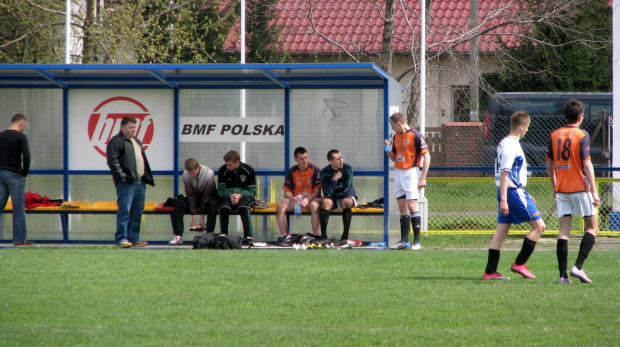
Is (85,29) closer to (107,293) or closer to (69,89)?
(69,89)

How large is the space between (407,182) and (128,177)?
371 centimetres

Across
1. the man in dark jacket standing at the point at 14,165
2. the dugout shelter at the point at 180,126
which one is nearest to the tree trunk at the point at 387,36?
the dugout shelter at the point at 180,126

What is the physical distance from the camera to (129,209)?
12031 millimetres

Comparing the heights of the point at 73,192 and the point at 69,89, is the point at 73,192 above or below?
below

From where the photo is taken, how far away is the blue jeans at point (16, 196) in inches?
468

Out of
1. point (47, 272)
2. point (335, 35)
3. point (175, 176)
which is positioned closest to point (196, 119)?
point (175, 176)

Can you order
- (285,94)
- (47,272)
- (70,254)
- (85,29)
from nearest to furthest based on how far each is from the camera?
1. (47,272)
2. (70,254)
3. (285,94)
4. (85,29)

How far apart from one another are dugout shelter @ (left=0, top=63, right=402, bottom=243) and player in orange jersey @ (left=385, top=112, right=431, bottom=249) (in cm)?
70

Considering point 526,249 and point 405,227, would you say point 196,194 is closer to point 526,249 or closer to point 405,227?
point 405,227

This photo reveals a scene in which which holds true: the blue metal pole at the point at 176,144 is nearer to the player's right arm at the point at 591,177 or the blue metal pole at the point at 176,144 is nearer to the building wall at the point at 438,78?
the building wall at the point at 438,78

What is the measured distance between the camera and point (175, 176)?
43.1 ft

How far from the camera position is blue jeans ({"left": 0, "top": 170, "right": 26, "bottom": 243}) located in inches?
468

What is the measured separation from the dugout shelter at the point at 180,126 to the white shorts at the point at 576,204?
4.78m

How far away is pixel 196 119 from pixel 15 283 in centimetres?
543
